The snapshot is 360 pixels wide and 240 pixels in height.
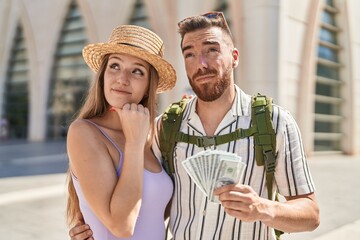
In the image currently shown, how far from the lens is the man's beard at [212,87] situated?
2.01 meters

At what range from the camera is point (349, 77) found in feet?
60.6

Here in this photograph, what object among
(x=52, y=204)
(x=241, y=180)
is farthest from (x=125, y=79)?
(x=52, y=204)

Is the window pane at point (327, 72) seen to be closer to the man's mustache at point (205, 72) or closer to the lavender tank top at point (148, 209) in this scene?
the man's mustache at point (205, 72)

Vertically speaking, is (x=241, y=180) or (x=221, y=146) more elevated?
(x=221, y=146)

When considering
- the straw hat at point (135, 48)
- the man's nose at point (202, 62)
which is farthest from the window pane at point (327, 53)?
the man's nose at point (202, 62)

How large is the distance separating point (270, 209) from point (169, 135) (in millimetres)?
796

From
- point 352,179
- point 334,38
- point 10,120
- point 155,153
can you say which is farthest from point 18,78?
point 155,153

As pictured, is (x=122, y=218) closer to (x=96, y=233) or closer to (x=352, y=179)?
(x=96, y=233)

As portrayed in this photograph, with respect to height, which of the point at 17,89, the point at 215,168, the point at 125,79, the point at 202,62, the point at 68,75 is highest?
the point at 68,75

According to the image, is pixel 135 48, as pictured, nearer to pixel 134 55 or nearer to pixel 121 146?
pixel 134 55

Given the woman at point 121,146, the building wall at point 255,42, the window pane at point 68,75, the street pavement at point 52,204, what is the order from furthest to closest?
the window pane at point 68,75
the building wall at point 255,42
the street pavement at point 52,204
the woman at point 121,146

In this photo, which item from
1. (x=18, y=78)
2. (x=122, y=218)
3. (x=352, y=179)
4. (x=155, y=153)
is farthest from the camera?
(x=18, y=78)

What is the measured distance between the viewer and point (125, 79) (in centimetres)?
197

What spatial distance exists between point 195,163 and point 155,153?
821 millimetres
